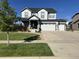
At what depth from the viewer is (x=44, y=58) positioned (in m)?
10.4

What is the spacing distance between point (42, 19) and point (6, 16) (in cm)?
4320

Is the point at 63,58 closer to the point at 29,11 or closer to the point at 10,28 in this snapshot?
the point at 10,28

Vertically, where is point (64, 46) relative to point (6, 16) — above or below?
below

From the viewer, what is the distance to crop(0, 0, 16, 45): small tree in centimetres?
1413

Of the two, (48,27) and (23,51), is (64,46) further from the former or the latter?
(48,27)

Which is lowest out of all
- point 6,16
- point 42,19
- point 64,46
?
point 64,46

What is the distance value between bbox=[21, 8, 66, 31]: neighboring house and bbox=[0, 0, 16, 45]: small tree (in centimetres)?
3859

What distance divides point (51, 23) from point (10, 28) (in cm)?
4165

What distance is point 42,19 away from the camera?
188 ft

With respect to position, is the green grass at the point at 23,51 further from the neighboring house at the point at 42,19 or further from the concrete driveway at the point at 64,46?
the neighboring house at the point at 42,19

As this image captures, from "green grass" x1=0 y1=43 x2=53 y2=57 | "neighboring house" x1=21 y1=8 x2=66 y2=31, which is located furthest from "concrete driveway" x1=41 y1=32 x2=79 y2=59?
"neighboring house" x1=21 y1=8 x2=66 y2=31

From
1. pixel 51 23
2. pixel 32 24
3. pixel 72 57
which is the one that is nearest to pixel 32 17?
pixel 32 24

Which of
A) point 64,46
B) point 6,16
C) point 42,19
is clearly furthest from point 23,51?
point 42,19

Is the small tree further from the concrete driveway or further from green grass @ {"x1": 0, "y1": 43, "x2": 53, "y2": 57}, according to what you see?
the concrete driveway
